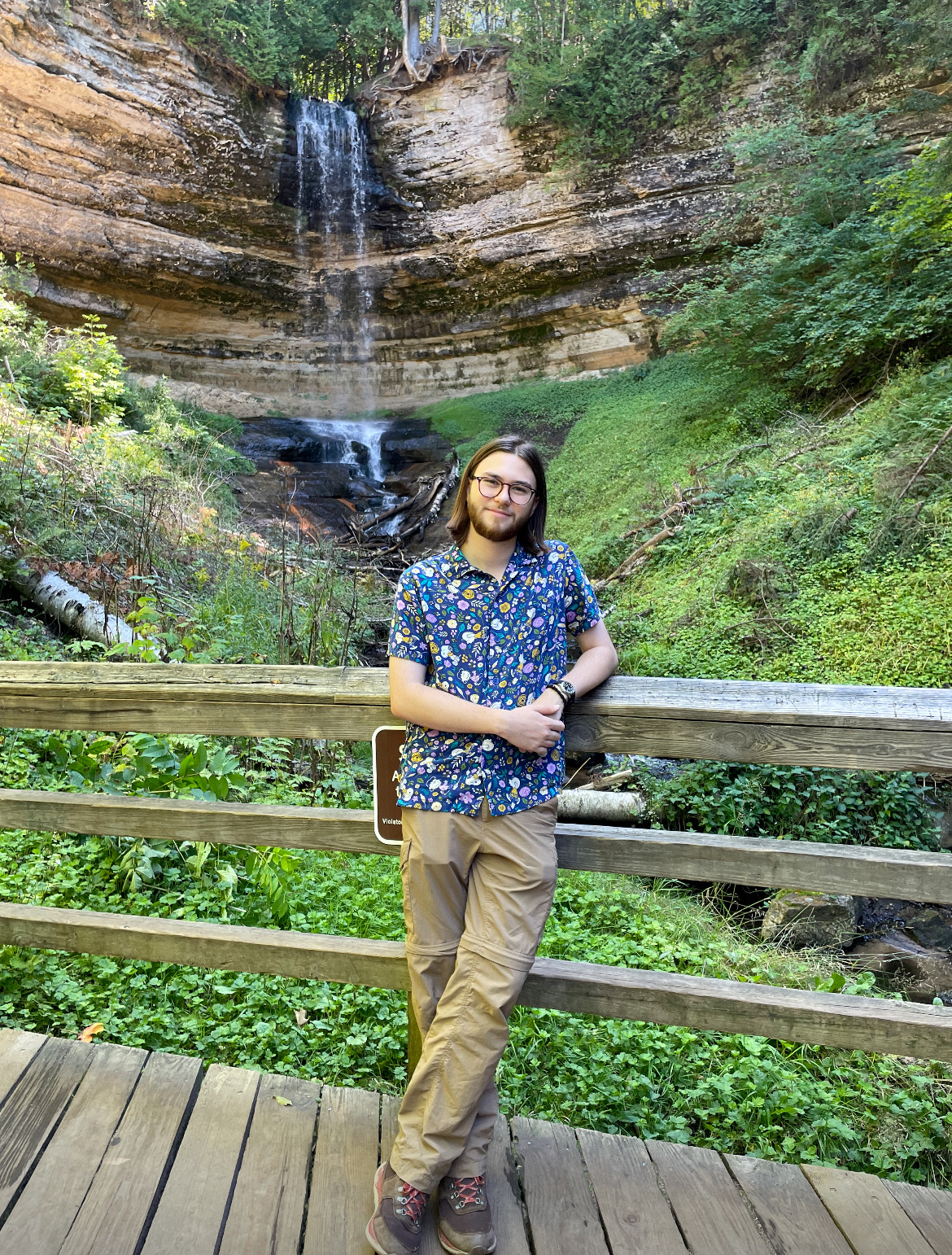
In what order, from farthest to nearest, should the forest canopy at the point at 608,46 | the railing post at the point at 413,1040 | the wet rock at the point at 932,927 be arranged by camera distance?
the forest canopy at the point at 608,46, the wet rock at the point at 932,927, the railing post at the point at 413,1040

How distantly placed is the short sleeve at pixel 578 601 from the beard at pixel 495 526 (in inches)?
6.2

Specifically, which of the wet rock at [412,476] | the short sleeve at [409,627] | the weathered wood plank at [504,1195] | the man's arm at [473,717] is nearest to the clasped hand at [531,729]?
the man's arm at [473,717]

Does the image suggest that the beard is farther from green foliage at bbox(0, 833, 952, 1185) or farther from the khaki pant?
green foliage at bbox(0, 833, 952, 1185)

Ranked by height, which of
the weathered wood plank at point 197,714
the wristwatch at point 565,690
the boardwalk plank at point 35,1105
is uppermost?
the wristwatch at point 565,690

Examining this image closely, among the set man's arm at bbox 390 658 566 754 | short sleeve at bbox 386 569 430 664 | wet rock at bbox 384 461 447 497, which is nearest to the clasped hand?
man's arm at bbox 390 658 566 754

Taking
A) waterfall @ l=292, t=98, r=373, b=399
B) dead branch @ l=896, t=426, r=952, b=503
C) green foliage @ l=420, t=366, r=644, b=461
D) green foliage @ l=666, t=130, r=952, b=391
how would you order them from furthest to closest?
waterfall @ l=292, t=98, r=373, b=399
green foliage @ l=420, t=366, r=644, b=461
green foliage @ l=666, t=130, r=952, b=391
dead branch @ l=896, t=426, r=952, b=503

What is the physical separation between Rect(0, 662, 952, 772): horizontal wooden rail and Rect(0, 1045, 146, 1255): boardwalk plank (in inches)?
36.4

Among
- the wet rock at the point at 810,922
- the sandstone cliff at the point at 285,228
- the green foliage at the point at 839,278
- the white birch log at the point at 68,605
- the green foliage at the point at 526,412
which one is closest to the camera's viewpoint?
the wet rock at the point at 810,922

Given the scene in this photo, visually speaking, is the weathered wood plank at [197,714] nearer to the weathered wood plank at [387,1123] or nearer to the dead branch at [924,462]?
the weathered wood plank at [387,1123]

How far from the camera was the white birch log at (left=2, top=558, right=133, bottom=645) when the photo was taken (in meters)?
5.35

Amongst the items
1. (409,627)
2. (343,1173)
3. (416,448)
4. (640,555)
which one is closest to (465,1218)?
(343,1173)

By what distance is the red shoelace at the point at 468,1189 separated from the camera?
5.56 feet

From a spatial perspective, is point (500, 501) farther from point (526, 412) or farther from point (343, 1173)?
point (526, 412)

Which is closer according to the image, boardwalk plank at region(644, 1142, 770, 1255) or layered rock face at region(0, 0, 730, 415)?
boardwalk plank at region(644, 1142, 770, 1255)
